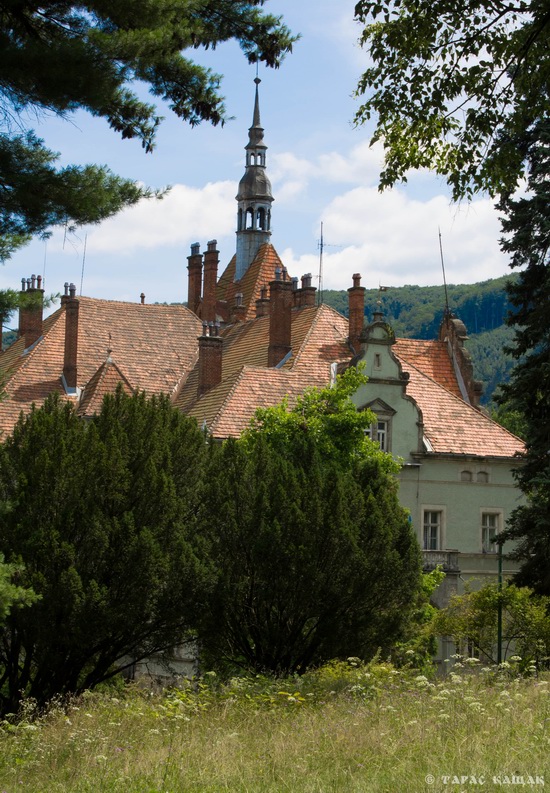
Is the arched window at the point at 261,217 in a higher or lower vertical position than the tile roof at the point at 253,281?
higher

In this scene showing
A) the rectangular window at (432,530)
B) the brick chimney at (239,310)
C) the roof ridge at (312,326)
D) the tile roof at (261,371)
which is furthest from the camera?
the brick chimney at (239,310)

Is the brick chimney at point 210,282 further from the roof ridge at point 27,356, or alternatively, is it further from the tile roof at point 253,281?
the roof ridge at point 27,356

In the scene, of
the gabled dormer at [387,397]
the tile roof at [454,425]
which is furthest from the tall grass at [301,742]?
the tile roof at [454,425]

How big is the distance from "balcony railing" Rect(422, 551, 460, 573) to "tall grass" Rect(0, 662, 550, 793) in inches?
906

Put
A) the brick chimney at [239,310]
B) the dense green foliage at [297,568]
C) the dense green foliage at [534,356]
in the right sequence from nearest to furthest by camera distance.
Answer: the dense green foliage at [297,568] < the dense green foliage at [534,356] < the brick chimney at [239,310]

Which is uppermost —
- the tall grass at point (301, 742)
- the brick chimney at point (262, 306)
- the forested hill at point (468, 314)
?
the forested hill at point (468, 314)

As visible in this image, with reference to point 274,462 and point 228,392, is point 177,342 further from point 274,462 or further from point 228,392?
point 274,462

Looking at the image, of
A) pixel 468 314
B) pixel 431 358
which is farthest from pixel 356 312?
pixel 468 314

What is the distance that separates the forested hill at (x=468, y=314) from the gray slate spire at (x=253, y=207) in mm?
69961

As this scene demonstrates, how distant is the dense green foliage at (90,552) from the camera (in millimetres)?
23641

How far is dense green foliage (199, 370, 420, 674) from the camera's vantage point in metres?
26.0

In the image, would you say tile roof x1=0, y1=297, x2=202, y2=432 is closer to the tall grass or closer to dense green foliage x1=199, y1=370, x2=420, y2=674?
Answer: dense green foliage x1=199, y1=370, x2=420, y2=674

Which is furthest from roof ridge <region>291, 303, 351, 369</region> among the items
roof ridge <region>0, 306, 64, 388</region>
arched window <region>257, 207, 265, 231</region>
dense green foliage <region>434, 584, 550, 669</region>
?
arched window <region>257, 207, 265, 231</region>

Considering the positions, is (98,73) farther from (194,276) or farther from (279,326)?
(194,276)
